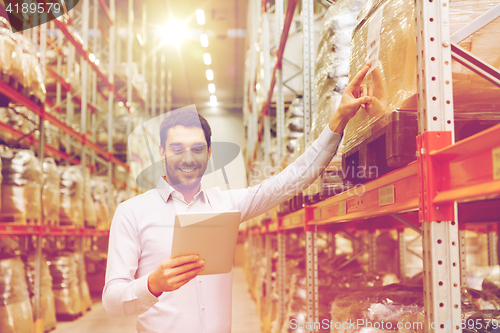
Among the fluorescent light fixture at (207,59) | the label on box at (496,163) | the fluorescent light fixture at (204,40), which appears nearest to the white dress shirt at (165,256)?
the label on box at (496,163)

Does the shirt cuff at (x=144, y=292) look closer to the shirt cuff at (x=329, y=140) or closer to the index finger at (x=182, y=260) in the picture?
the index finger at (x=182, y=260)

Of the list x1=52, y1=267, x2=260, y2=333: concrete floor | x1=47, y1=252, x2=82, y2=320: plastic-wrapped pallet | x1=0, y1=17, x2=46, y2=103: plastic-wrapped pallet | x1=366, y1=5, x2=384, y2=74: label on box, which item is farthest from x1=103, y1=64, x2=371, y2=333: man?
x1=47, y1=252, x2=82, y2=320: plastic-wrapped pallet

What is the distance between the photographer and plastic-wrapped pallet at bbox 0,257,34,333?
4.39m

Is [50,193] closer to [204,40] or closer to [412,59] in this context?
[412,59]

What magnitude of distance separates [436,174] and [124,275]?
4.66ft

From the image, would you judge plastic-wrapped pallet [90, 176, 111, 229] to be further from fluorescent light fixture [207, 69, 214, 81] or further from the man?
fluorescent light fixture [207, 69, 214, 81]

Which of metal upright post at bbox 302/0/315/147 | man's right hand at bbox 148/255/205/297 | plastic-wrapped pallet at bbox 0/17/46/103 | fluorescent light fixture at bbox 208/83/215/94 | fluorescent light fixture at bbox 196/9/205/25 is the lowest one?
man's right hand at bbox 148/255/205/297

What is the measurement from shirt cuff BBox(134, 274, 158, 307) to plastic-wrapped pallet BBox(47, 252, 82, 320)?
17.8ft

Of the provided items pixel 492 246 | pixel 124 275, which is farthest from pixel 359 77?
pixel 492 246

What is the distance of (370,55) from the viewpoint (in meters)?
1.63

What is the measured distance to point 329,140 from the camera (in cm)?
204

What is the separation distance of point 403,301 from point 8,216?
425 cm

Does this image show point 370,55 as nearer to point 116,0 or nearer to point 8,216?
point 8,216

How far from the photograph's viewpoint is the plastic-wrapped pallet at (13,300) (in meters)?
4.39
